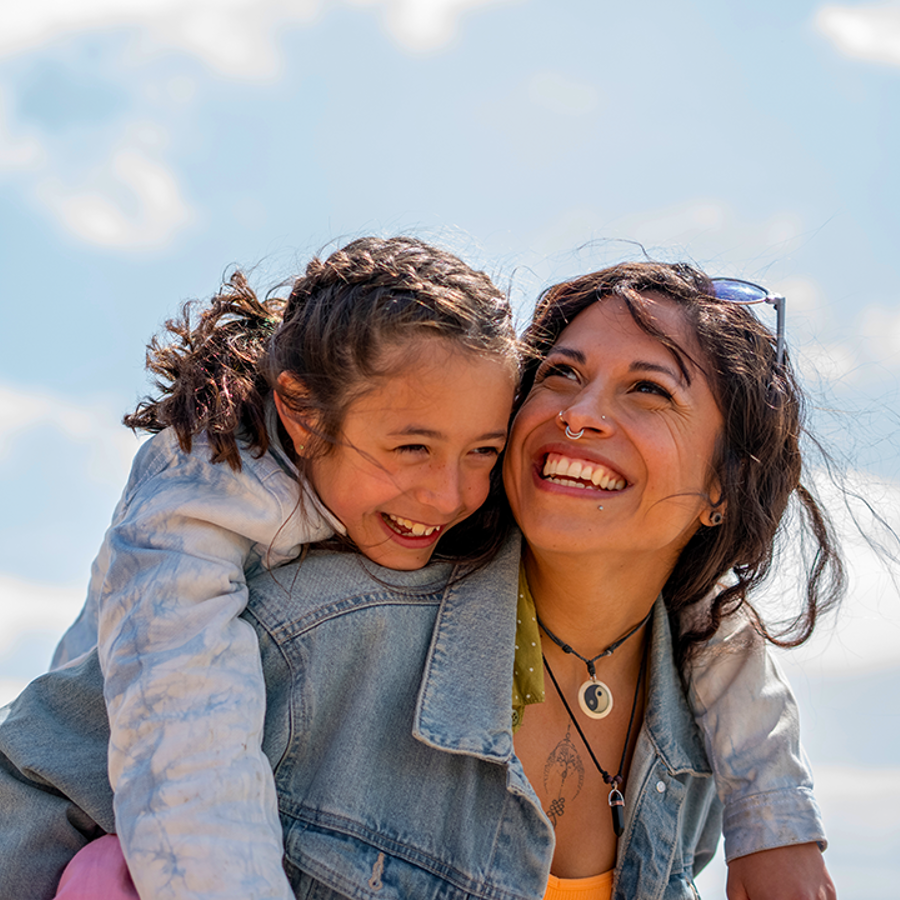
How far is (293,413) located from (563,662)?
1283 mm

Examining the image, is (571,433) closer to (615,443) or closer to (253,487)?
(615,443)

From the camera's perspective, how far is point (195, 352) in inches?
121

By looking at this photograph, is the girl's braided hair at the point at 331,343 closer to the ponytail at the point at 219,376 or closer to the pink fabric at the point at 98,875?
the ponytail at the point at 219,376

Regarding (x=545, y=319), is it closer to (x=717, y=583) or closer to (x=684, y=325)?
(x=684, y=325)

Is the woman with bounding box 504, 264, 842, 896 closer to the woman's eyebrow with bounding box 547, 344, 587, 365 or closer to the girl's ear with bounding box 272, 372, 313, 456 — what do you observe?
the woman's eyebrow with bounding box 547, 344, 587, 365

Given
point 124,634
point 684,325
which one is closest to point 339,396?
point 124,634

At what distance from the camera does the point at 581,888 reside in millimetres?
3049

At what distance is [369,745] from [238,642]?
21.2 inches

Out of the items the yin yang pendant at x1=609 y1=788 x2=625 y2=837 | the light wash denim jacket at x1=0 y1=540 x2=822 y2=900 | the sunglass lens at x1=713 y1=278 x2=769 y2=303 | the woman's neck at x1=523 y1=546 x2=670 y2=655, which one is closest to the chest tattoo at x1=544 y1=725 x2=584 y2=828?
the yin yang pendant at x1=609 y1=788 x2=625 y2=837

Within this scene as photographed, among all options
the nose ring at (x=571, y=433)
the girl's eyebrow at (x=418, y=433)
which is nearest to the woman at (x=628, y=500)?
the nose ring at (x=571, y=433)

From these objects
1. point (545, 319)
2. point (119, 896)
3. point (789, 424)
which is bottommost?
point (119, 896)

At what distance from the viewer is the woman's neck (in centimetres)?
328

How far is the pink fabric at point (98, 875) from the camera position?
2.35 meters

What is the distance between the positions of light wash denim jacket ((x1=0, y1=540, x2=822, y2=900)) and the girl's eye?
0.76 m
